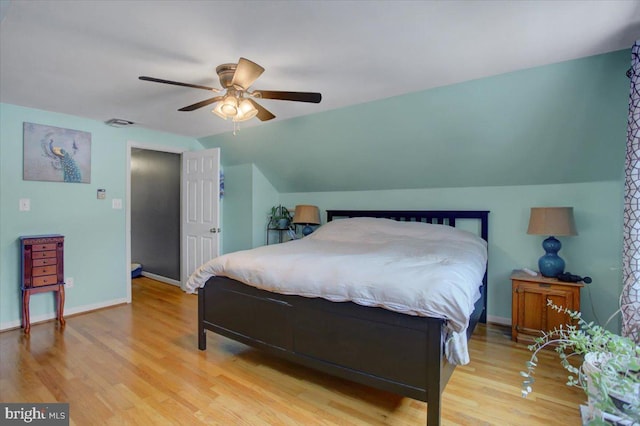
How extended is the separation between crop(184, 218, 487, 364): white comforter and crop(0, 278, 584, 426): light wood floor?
0.58 metres

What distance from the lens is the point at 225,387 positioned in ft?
7.12

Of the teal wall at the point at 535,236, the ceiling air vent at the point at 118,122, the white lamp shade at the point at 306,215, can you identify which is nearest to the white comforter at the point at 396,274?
the teal wall at the point at 535,236

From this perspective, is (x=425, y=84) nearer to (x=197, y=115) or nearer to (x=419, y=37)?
(x=419, y=37)

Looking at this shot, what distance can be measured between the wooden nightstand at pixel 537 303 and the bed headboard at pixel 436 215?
0.43 metres

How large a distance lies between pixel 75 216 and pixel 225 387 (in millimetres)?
2876

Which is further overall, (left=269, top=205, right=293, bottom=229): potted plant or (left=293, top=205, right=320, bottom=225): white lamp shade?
(left=269, top=205, right=293, bottom=229): potted plant

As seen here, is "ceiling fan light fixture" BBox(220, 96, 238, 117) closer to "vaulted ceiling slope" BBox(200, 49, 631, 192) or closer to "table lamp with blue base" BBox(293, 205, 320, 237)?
"vaulted ceiling slope" BBox(200, 49, 631, 192)

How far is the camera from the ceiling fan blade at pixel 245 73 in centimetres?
184

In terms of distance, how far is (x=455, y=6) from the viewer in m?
1.62

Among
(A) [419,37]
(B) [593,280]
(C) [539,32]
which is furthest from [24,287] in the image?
(B) [593,280]

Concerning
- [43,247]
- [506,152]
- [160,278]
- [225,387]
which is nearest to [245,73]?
[225,387]

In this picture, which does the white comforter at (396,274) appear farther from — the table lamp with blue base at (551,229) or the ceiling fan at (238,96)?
the ceiling fan at (238,96)

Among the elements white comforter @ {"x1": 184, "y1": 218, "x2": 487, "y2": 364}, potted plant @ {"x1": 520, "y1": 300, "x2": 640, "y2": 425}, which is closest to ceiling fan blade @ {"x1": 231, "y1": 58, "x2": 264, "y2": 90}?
white comforter @ {"x1": 184, "y1": 218, "x2": 487, "y2": 364}

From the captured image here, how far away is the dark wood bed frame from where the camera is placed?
1.69 metres
